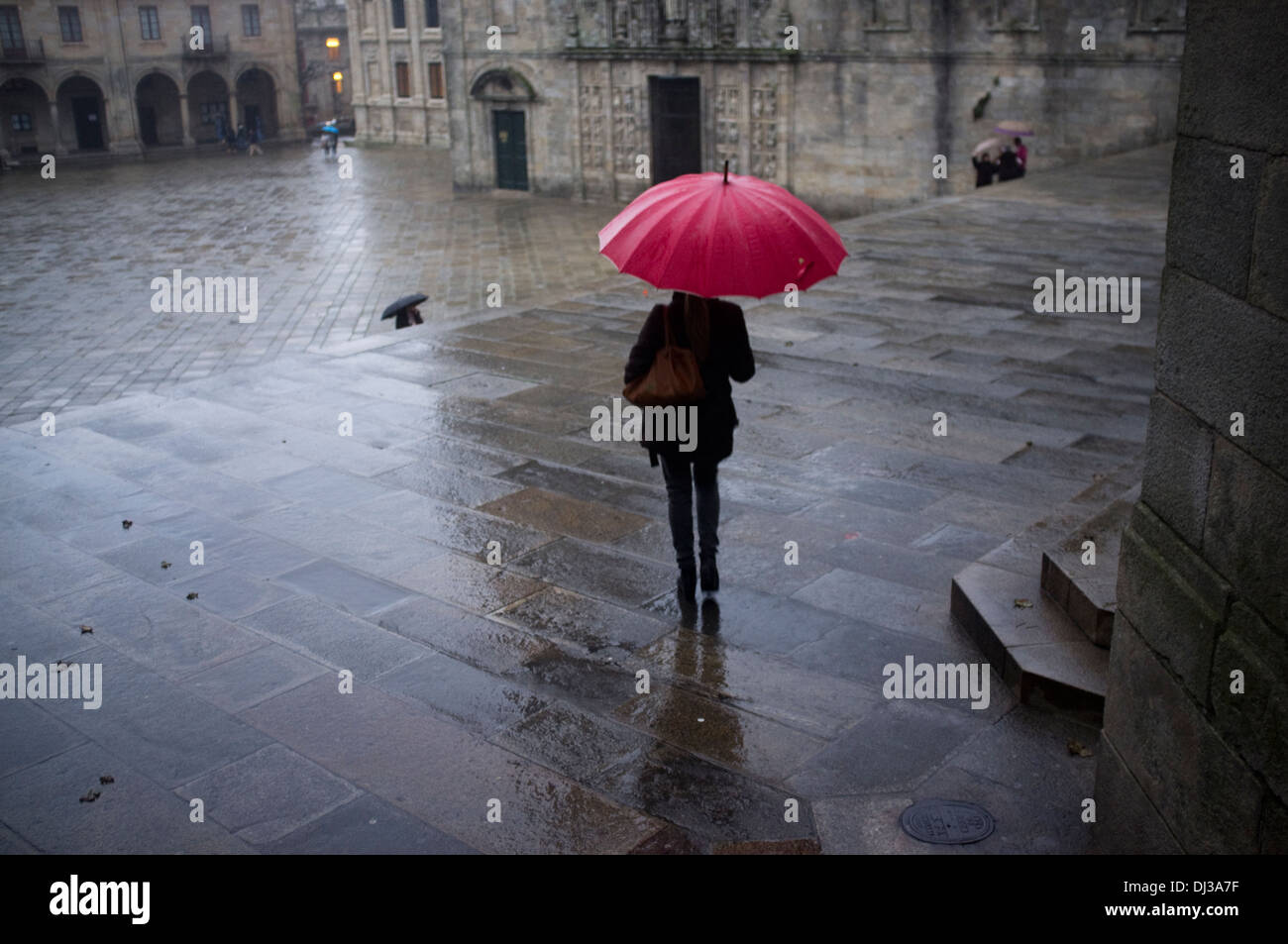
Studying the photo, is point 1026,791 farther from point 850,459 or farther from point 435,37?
point 435,37

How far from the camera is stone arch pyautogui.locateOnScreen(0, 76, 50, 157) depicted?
154 feet

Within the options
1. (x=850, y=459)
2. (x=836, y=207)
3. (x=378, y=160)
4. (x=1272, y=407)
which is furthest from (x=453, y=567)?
(x=378, y=160)

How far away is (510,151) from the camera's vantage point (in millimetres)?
35094

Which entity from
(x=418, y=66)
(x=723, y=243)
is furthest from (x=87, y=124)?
(x=723, y=243)

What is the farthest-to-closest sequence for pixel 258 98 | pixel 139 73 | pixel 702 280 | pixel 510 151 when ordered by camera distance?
pixel 258 98 < pixel 139 73 < pixel 510 151 < pixel 702 280

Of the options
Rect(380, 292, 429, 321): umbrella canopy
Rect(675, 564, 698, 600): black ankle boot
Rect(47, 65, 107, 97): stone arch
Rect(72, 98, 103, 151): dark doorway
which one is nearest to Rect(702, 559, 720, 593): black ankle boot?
Rect(675, 564, 698, 600): black ankle boot

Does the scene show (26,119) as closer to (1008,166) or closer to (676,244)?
(1008,166)

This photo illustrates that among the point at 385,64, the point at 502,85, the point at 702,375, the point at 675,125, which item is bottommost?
the point at 702,375

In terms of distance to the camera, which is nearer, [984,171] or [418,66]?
[984,171]

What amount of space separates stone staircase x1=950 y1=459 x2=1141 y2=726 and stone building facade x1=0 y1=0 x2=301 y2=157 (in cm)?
5007

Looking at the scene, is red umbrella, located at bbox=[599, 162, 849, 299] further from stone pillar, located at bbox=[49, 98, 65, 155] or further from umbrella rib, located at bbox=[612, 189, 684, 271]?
stone pillar, located at bbox=[49, 98, 65, 155]

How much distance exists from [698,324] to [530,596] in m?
1.70

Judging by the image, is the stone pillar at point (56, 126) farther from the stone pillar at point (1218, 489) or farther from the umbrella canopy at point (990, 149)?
the stone pillar at point (1218, 489)
